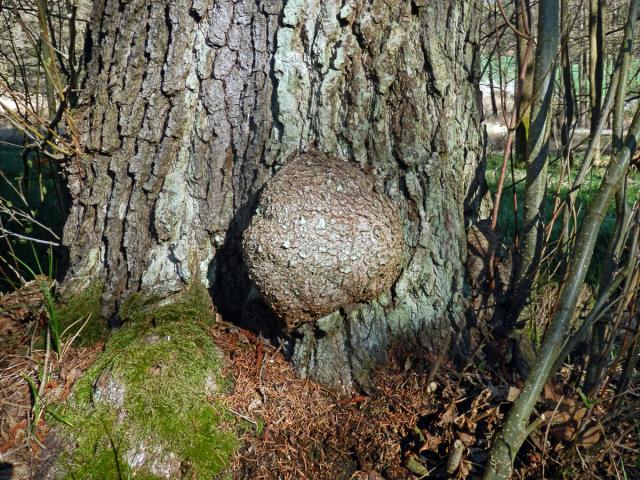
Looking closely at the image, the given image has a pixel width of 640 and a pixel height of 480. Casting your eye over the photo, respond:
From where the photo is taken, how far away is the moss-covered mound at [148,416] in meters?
2.21

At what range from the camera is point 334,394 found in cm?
246

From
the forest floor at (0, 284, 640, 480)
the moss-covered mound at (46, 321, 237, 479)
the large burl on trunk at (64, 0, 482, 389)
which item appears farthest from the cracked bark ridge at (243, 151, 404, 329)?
the moss-covered mound at (46, 321, 237, 479)

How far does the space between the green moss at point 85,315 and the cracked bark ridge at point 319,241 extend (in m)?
0.84

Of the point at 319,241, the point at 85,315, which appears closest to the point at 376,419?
the point at 319,241

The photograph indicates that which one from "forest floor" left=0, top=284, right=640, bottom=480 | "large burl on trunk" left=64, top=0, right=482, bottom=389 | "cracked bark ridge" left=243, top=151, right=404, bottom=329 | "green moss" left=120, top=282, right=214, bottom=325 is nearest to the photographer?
"forest floor" left=0, top=284, right=640, bottom=480

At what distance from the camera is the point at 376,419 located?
235cm

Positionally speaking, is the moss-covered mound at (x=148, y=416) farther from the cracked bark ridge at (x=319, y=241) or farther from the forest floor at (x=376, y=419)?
the cracked bark ridge at (x=319, y=241)

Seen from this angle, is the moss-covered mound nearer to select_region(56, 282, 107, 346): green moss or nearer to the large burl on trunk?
select_region(56, 282, 107, 346): green moss

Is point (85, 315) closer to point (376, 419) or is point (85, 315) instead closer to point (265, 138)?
point (265, 138)

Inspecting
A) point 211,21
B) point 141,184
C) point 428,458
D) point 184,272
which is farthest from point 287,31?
point 428,458

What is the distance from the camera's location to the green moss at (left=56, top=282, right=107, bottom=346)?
264cm

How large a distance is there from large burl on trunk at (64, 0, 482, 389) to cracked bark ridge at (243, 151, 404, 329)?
0.34 ft

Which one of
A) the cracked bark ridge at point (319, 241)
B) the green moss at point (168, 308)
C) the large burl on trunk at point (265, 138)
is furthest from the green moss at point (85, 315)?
the cracked bark ridge at point (319, 241)

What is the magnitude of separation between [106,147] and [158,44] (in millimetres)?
537
